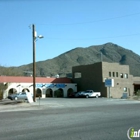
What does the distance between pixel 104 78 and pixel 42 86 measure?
49.5ft

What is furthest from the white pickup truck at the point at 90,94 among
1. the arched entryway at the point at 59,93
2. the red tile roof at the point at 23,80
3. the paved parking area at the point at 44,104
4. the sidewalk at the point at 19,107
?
the sidewalk at the point at 19,107

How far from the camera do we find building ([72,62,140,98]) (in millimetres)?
65250

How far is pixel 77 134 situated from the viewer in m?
10.4

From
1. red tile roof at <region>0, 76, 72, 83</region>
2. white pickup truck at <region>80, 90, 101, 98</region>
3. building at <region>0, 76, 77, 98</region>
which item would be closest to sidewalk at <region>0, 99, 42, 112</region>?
red tile roof at <region>0, 76, 72, 83</region>

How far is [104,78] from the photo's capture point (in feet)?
214

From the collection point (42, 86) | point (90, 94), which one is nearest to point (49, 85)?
point (42, 86)

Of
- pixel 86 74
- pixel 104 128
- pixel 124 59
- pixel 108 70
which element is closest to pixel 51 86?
pixel 86 74

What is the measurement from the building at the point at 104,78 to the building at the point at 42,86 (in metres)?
3.61

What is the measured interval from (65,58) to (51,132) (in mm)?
166183

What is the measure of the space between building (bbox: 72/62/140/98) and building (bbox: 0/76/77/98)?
3.61 m

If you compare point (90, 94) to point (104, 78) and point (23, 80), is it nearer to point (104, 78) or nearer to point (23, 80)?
point (104, 78)

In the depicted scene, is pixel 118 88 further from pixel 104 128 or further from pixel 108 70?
pixel 104 128

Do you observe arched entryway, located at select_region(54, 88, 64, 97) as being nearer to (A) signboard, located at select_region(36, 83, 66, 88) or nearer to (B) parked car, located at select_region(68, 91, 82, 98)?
(A) signboard, located at select_region(36, 83, 66, 88)

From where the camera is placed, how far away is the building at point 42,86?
6066 cm
